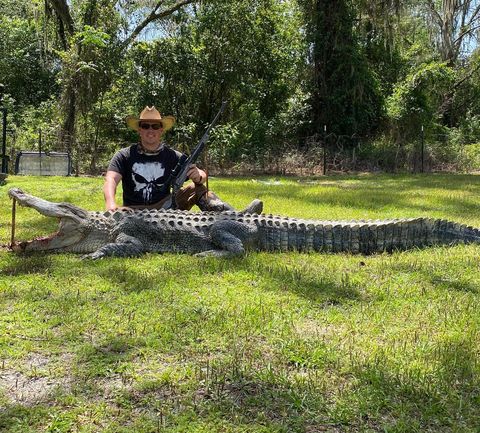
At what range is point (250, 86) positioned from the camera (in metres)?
17.9

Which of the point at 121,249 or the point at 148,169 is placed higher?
the point at 148,169

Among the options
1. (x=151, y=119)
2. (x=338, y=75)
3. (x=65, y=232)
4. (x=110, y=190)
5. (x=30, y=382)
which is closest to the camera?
(x=30, y=382)

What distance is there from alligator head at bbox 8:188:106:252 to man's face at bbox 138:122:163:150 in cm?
109

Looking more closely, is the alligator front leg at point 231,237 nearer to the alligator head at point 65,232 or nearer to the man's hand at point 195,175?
the man's hand at point 195,175

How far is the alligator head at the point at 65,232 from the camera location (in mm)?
4469

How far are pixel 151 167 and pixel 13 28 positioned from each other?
23.4 meters

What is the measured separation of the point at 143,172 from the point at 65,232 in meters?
1.15

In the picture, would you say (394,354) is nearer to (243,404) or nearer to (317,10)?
(243,404)

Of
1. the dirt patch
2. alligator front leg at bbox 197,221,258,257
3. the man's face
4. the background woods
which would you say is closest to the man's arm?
the man's face

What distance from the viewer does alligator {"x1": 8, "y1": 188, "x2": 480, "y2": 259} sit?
4656 mm

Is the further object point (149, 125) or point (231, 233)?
point (149, 125)

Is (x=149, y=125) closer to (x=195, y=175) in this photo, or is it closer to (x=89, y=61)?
(x=195, y=175)

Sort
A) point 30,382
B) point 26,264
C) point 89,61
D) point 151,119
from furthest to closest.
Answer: point 89,61 → point 151,119 → point 26,264 → point 30,382

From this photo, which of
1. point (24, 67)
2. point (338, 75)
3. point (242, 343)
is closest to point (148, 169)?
point (242, 343)
